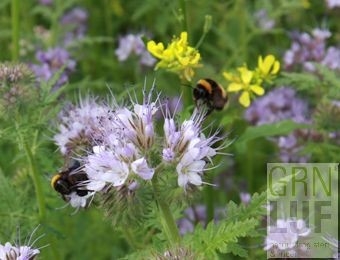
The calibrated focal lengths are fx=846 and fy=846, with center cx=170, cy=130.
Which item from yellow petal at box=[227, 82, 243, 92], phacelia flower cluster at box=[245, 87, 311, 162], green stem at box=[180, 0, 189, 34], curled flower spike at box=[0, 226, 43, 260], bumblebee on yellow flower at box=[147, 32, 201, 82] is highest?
green stem at box=[180, 0, 189, 34]

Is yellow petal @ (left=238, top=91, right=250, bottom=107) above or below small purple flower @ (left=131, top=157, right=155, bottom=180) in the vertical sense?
below

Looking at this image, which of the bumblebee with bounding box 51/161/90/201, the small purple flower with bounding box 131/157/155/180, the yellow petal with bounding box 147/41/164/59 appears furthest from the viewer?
the yellow petal with bounding box 147/41/164/59

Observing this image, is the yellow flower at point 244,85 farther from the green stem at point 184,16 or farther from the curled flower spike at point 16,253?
the curled flower spike at point 16,253

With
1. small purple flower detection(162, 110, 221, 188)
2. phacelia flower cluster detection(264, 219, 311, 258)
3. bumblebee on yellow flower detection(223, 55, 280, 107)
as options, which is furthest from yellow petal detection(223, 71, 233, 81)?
small purple flower detection(162, 110, 221, 188)

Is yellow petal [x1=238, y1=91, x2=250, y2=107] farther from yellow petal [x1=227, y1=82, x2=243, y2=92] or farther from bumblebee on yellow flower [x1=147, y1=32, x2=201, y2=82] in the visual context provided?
bumblebee on yellow flower [x1=147, y1=32, x2=201, y2=82]

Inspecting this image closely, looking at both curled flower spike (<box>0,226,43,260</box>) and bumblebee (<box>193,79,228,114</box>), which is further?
bumblebee (<box>193,79,228,114</box>)

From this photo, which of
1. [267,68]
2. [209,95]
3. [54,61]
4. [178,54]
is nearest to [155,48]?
[178,54]

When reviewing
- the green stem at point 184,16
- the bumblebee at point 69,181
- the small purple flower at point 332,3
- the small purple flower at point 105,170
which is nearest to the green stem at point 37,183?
the bumblebee at point 69,181

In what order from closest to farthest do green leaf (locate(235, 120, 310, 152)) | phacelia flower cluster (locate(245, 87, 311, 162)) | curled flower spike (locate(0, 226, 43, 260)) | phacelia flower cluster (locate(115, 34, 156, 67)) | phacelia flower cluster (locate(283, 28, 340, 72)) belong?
curled flower spike (locate(0, 226, 43, 260))
green leaf (locate(235, 120, 310, 152))
phacelia flower cluster (locate(245, 87, 311, 162))
phacelia flower cluster (locate(283, 28, 340, 72))
phacelia flower cluster (locate(115, 34, 156, 67))

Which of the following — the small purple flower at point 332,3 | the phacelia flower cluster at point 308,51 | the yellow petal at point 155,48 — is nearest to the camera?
the yellow petal at point 155,48
